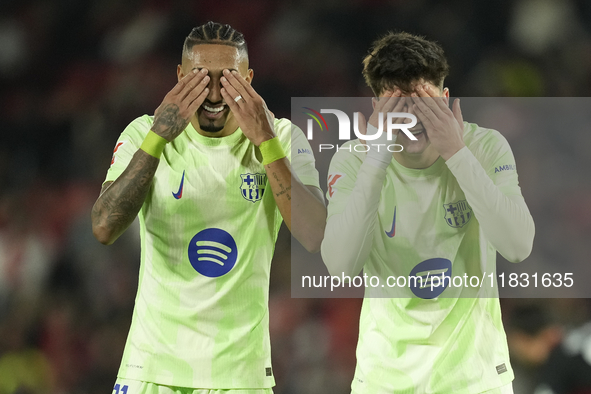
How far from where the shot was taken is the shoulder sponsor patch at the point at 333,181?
2.05 m

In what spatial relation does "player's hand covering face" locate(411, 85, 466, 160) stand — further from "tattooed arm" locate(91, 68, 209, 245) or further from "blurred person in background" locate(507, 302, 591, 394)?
"blurred person in background" locate(507, 302, 591, 394)

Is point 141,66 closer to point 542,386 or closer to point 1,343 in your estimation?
point 1,343

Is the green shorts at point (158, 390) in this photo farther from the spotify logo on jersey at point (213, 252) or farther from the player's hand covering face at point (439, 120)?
the player's hand covering face at point (439, 120)

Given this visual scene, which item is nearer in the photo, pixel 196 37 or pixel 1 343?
pixel 196 37

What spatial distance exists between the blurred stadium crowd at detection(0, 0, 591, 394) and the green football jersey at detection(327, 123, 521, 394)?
1053 mm

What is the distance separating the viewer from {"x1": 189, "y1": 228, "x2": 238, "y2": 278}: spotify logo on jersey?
2.10 meters

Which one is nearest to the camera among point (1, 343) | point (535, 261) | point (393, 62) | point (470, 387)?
point (470, 387)

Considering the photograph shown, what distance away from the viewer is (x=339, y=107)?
2.24 m

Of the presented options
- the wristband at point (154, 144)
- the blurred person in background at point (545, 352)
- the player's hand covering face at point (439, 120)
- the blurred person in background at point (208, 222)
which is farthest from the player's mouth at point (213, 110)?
the blurred person in background at point (545, 352)

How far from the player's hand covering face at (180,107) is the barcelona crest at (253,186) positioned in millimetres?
244

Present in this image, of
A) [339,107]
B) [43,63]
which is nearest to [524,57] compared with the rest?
[339,107]

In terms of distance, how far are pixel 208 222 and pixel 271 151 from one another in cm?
29

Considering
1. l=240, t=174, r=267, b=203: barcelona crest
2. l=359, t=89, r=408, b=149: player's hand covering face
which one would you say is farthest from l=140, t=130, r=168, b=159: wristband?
l=359, t=89, r=408, b=149: player's hand covering face

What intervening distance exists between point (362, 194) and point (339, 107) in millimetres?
449
